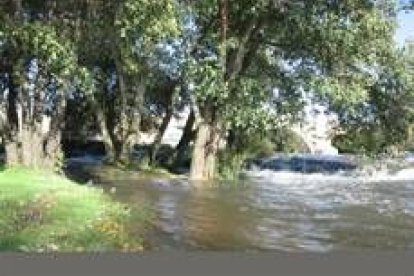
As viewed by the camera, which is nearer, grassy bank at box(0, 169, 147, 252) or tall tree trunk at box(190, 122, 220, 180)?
grassy bank at box(0, 169, 147, 252)

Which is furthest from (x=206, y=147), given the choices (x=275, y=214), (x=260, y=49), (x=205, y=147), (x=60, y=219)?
(x=60, y=219)

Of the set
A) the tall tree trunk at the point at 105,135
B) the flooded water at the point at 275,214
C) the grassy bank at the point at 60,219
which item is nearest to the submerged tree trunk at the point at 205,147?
the flooded water at the point at 275,214

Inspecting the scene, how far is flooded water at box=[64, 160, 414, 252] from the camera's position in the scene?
1864 centimetres

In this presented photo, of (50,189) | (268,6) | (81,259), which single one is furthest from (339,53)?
(81,259)

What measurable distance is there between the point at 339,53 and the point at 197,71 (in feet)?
16.6

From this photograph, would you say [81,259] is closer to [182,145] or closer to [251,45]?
[251,45]

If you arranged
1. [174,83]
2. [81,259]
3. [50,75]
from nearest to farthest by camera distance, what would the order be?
[81,259] → [50,75] → [174,83]

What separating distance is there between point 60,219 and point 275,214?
8389mm

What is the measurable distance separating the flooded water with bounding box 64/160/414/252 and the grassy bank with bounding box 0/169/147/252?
0.83 metres

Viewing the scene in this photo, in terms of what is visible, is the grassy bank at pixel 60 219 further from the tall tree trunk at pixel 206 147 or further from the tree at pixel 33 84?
the tall tree trunk at pixel 206 147

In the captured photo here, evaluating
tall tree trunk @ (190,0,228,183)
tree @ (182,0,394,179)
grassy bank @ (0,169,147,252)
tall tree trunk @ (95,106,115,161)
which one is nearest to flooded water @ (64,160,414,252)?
grassy bank @ (0,169,147,252)

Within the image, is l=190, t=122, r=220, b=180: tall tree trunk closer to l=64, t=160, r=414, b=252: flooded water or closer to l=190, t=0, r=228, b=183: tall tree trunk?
l=190, t=0, r=228, b=183: tall tree trunk

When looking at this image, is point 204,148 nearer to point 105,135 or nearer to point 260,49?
point 260,49

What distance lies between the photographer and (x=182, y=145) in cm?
4459
